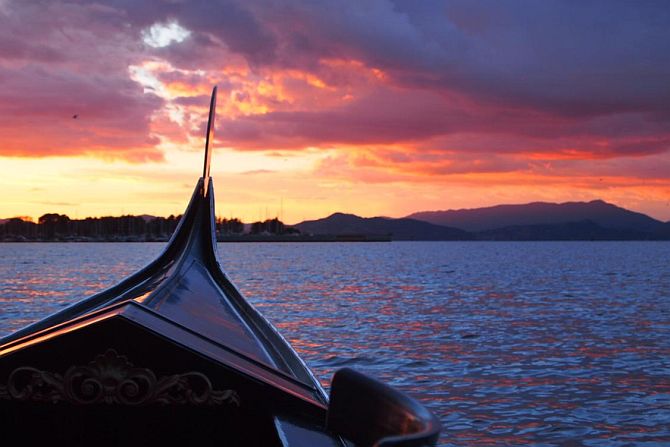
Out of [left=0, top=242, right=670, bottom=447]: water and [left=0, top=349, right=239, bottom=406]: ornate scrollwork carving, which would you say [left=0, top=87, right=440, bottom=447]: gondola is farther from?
[left=0, top=242, right=670, bottom=447]: water

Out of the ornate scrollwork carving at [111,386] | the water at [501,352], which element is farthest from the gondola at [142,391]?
the water at [501,352]

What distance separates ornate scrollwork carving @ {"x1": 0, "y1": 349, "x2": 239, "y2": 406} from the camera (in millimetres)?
2686

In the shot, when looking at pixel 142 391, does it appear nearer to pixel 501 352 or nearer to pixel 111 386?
pixel 111 386

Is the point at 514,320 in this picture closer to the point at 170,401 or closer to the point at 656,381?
the point at 656,381

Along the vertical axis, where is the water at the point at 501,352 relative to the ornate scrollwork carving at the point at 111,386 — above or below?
below

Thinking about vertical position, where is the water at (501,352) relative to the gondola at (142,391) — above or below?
below

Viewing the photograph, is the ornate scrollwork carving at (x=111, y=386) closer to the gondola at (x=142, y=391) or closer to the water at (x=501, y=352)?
the gondola at (x=142, y=391)

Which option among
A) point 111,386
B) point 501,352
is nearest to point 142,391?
point 111,386

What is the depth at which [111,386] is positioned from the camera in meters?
2.71

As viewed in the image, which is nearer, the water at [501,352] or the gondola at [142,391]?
the gondola at [142,391]

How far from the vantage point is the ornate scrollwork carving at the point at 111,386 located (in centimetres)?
269

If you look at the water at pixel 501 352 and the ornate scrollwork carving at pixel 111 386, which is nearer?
the ornate scrollwork carving at pixel 111 386

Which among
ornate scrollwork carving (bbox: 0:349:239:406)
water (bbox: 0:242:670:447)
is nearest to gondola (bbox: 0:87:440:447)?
ornate scrollwork carving (bbox: 0:349:239:406)

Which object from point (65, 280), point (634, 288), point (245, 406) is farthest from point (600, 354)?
point (65, 280)
